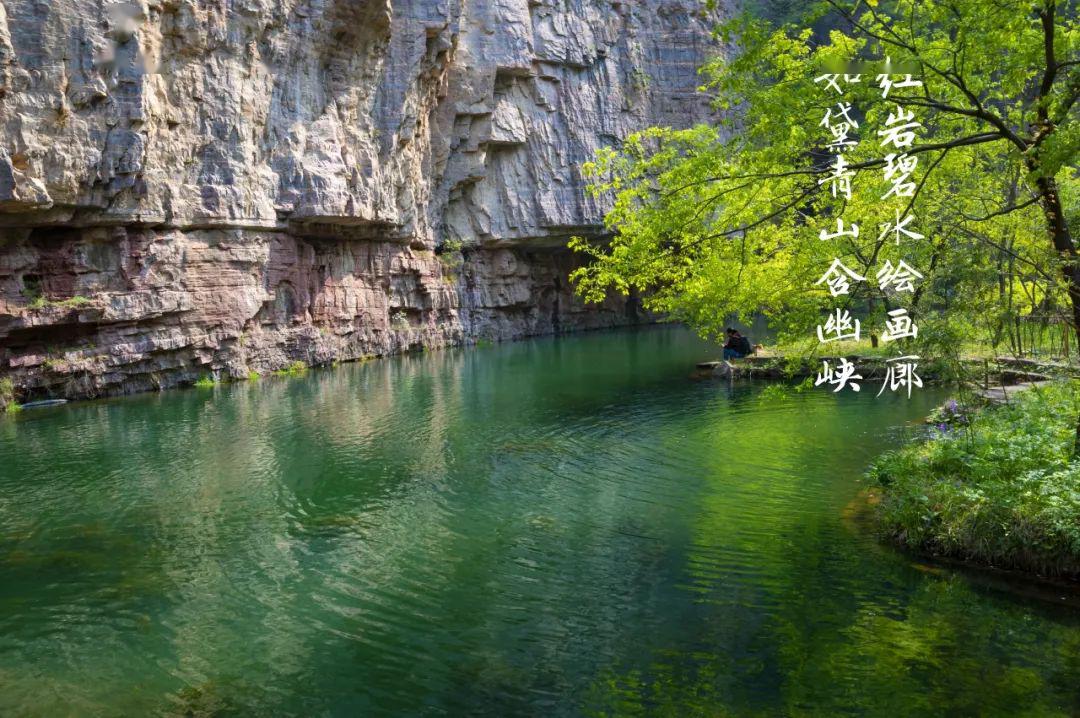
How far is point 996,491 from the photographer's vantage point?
1045cm

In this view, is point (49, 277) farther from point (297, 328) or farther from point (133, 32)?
point (297, 328)

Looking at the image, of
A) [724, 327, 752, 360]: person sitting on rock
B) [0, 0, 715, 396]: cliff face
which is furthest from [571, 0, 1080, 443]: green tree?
[0, 0, 715, 396]: cliff face

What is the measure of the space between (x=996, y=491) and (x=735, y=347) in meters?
21.3

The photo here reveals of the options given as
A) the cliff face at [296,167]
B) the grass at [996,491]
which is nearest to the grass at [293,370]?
the cliff face at [296,167]

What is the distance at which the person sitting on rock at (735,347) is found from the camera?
31344 millimetres

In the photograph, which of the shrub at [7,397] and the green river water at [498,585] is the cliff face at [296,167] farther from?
the green river water at [498,585]

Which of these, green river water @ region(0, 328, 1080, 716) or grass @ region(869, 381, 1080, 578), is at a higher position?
grass @ region(869, 381, 1080, 578)

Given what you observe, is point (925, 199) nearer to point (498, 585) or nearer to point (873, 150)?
point (873, 150)

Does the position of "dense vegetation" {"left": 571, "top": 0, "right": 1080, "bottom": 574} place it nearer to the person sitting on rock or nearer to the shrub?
the person sitting on rock

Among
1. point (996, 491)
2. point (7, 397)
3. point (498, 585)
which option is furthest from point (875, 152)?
point (7, 397)

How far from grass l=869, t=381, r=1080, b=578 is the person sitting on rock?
17.2 m

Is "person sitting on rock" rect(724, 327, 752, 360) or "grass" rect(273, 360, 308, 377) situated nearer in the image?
"person sitting on rock" rect(724, 327, 752, 360)

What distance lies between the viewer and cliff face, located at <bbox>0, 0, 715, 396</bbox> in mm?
26875

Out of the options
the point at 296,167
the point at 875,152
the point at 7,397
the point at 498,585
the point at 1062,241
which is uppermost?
the point at 296,167
